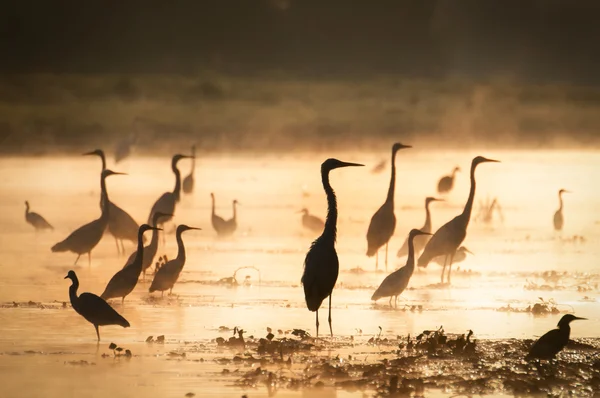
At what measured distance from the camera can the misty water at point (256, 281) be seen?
10.1 m

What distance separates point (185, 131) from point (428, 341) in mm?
27386

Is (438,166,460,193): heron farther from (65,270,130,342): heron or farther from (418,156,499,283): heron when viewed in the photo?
(65,270,130,342): heron

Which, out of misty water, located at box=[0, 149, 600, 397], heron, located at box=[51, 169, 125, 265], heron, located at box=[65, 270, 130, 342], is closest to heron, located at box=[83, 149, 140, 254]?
misty water, located at box=[0, 149, 600, 397]

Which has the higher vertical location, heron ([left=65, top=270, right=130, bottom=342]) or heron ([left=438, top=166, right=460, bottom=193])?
heron ([left=438, top=166, right=460, bottom=193])

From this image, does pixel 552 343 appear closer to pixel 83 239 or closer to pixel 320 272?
pixel 320 272

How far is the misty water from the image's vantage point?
10.1m

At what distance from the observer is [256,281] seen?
15.2 m

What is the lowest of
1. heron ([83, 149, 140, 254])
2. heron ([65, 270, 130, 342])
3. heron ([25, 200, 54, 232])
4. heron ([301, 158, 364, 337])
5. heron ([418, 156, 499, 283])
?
heron ([65, 270, 130, 342])

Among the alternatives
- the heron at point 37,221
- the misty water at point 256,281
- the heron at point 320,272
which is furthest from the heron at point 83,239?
the heron at point 320,272

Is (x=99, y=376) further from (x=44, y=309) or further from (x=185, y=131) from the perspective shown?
(x=185, y=131)

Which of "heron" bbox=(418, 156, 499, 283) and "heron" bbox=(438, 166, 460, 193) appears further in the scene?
"heron" bbox=(438, 166, 460, 193)

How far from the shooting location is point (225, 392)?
913cm

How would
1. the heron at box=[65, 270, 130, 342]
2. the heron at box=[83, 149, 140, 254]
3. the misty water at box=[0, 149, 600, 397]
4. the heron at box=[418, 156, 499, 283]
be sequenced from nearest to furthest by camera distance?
the misty water at box=[0, 149, 600, 397], the heron at box=[65, 270, 130, 342], the heron at box=[418, 156, 499, 283], the heron at box=[83, 149, 140, 254]

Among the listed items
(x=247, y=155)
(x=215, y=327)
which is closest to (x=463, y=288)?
(x=215, y=327)
